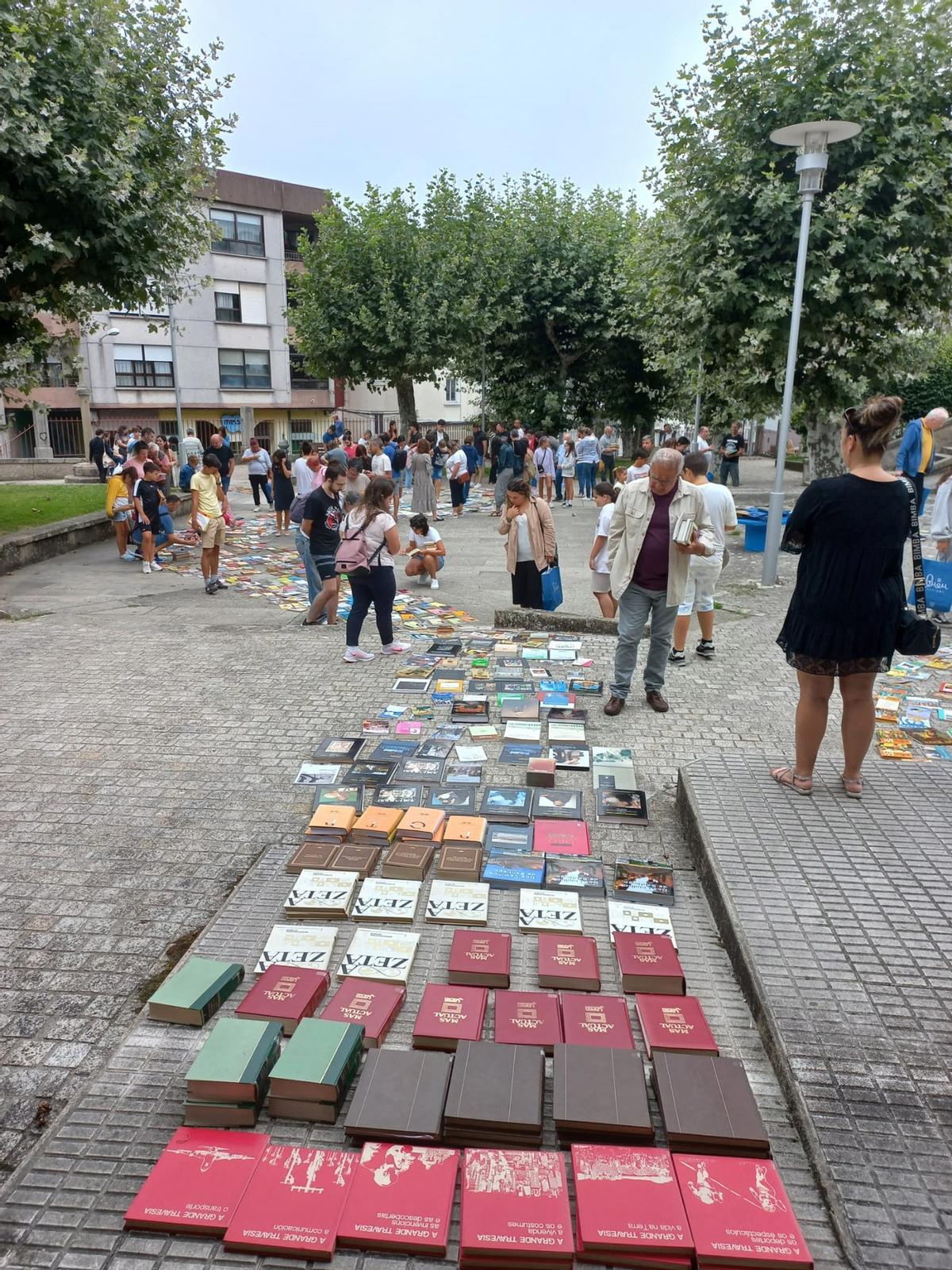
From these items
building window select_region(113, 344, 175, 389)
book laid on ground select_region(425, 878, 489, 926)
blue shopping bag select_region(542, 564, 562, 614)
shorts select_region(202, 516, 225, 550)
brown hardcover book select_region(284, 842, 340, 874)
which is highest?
building window select_region(113, 344, 175, 389)

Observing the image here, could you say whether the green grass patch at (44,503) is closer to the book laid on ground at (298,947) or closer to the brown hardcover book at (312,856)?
the brown hardcover book at (312,856)

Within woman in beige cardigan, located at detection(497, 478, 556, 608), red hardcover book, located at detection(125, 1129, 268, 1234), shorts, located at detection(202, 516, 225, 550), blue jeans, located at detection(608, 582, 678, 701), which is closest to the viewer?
red hardcover book, located at detection(125, 1129, 268, 1234)

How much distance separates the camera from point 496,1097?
2742 mm

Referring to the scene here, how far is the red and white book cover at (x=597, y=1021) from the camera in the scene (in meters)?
3.09

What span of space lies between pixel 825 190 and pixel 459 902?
12809mm

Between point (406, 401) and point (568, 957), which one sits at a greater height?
point (406, 401)

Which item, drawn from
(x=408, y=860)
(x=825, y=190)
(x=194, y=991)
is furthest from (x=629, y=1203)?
(x=825, y=190)

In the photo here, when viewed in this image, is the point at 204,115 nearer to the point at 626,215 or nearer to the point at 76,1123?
the point at 76,1123

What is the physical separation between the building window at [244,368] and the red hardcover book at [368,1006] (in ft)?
137

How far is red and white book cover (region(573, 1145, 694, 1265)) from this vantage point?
7.55 ft

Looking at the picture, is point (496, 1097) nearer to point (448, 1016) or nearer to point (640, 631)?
point (448, 1016)

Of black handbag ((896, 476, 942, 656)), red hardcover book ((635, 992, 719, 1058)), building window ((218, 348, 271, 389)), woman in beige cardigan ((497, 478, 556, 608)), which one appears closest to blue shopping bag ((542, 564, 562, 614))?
woman in beige cardigan ((497, 478, 556, 608))

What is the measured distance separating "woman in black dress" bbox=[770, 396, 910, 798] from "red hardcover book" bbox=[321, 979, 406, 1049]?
Result: 106 inches

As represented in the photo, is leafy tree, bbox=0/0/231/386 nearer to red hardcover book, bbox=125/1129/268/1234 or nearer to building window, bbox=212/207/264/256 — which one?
red hardcover book, bbox=125/1129/268/1234
